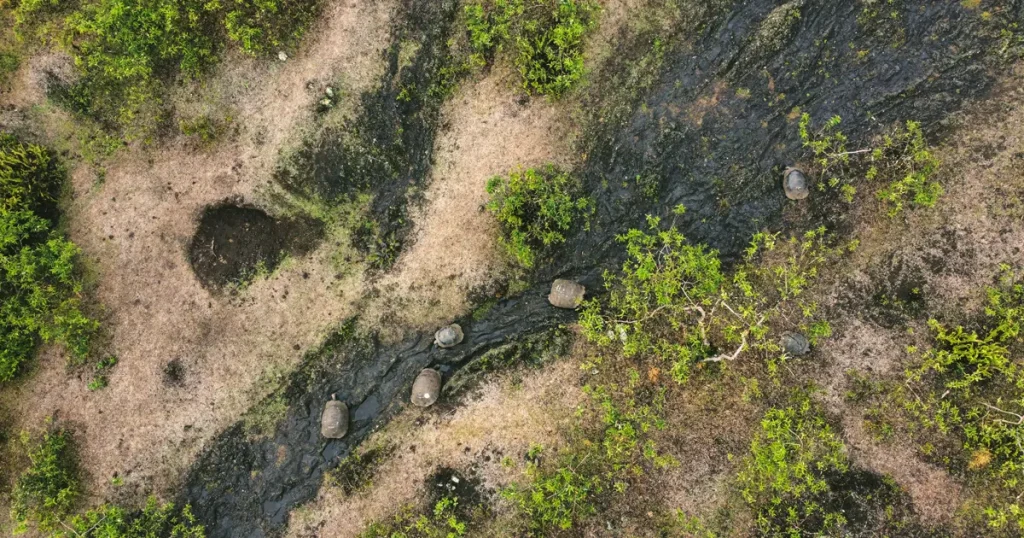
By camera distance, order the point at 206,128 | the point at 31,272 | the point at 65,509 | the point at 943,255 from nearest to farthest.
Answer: the point at 943,255, the point at 31,272, the point at 65,509, the point at 206,128

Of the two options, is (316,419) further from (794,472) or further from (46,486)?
(794,472)

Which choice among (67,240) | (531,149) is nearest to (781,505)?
(531,149)

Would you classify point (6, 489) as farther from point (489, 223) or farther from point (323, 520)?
point (489, 223)

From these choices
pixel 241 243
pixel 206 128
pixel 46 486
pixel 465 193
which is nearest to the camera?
pixel 46 486

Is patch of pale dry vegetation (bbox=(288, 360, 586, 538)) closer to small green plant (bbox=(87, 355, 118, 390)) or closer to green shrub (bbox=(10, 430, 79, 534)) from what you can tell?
green shrub (bbox=(10, 430, 79, 534))

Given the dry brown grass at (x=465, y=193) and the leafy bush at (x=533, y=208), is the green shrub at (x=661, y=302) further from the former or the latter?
the dry brown grass at (x=465, y=193)

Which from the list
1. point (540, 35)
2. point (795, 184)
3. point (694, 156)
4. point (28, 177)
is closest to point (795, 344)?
point (795, 184)
